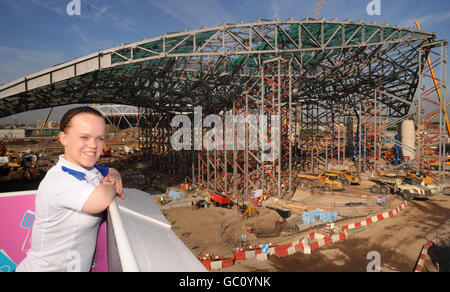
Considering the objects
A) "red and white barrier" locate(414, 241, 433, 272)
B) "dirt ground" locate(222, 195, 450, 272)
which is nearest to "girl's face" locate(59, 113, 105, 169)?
"dirt ground" locate(222, 195, 450, 272)

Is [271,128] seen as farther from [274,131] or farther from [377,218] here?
[377,218]

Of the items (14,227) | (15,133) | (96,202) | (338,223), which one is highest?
(15,133)

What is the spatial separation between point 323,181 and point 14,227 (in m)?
21.3

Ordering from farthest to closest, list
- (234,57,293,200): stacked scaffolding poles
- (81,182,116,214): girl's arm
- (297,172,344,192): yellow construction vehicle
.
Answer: (297,172,344,192): yellow construction vehicle < (234,57,293,200): stacked scaffolding poles < (81,182,116,214): girl's arm

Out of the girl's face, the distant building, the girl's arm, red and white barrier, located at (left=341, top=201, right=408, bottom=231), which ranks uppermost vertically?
the distant building

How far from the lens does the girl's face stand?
1.89 metres

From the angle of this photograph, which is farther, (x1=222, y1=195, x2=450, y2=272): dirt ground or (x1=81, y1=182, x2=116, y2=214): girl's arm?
(x1=222, y1=195, x2=450, y2=272): dirt ground

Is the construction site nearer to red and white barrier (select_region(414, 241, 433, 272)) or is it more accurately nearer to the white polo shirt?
red and white barrier (select_region(414, 241, 433, 272))

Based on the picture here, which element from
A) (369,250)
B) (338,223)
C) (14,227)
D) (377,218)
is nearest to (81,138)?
(14,227)

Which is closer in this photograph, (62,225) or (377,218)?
(62,225)

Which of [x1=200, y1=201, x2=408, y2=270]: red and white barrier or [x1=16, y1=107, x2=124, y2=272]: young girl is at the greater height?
[x1=16, y1=107, x2=124, y2=272]: young girl

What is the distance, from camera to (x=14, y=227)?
2553 mm

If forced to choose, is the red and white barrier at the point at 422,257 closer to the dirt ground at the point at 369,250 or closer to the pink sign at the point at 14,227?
the dirt ground at the point at 369,250

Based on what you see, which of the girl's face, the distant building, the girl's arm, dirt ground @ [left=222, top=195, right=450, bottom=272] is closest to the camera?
the girl's arm
